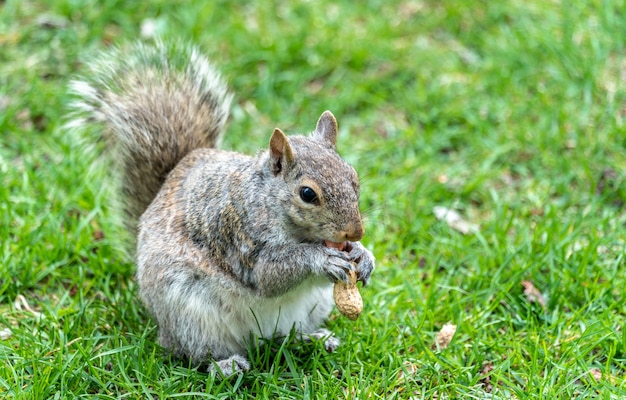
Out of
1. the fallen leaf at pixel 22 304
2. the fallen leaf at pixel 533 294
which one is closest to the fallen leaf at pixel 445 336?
the fallen leaf at pixel 533 294

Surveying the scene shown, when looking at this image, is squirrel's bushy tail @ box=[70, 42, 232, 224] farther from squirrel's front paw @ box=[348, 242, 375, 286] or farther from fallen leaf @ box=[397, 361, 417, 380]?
fallen leaf @ box=[397, 361, 417, 380]

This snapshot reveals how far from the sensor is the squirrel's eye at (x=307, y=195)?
2254 millimetres

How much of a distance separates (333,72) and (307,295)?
184cm

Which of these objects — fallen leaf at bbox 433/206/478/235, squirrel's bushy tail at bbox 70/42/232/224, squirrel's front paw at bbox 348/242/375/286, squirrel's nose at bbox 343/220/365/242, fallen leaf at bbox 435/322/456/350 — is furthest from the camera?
fallen leaf at bbox 433/206/478/235

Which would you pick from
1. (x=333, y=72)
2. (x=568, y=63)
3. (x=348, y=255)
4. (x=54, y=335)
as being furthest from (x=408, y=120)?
(x=54, y=335)

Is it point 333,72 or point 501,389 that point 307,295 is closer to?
point 501,389

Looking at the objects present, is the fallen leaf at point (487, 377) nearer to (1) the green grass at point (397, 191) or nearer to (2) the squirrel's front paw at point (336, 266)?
(1) the green grass at point (397, 191)

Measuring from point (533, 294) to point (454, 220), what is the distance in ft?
1.90

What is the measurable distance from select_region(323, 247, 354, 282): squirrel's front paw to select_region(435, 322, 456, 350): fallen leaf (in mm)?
518

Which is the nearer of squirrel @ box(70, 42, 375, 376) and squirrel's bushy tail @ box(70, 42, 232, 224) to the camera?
squirrel @ box(70, 42, 375, 376)

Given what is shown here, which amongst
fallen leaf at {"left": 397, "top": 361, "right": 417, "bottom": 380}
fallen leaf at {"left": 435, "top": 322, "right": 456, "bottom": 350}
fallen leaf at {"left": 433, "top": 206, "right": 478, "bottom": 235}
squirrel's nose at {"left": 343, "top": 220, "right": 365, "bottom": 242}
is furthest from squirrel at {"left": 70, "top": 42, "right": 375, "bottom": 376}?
fallen leaf at {"left": 433, "top": 206, "right": 478, "bottom": 235}

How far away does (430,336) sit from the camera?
8.91 feet

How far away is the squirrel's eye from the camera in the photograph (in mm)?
2254

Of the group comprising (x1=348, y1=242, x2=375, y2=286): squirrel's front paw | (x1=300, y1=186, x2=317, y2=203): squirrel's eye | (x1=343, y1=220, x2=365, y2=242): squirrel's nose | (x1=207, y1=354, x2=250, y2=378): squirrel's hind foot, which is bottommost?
(x1=207, y1=354, x2=250, y2=378): squirrel's hind foot
